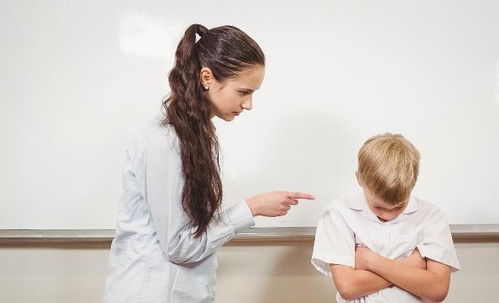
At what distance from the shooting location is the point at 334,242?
3.51 ft

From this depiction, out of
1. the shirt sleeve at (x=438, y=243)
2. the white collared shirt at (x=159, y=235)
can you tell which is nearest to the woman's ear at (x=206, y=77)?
the white collared shirt at (x=159, y=235)

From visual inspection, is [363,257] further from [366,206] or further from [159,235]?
[159,235]

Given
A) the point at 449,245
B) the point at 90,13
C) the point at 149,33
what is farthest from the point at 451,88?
the point at 90,13

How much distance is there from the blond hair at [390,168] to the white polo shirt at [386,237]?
0.34ft

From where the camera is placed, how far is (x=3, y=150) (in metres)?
1.41

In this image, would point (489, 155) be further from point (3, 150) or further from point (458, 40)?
point (3, 150)

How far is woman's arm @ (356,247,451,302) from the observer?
99 centimetres

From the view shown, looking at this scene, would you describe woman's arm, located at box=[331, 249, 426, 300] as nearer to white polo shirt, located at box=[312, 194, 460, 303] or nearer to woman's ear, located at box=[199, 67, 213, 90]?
white polo shirt, located at box=[312, 194, 460, 303]

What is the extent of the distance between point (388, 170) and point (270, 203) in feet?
0.97

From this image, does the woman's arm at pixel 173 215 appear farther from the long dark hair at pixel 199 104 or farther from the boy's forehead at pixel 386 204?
the boy's forehead at pixel 386 204

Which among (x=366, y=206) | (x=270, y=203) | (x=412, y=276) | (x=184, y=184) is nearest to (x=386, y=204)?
(x=366, y=206)

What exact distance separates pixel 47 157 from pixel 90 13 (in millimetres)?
500

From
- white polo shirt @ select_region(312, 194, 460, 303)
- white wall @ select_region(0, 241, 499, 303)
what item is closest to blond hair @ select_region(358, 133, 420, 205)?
white polo shirt @ select_region(312, 194, 460, 303)

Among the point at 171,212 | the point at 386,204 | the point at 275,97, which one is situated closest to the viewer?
the point at 171,212
